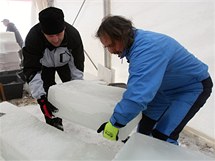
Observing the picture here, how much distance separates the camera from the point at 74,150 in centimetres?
99

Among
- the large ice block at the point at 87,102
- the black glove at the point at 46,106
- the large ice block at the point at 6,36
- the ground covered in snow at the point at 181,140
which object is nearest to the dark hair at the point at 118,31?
the large ice block at the point at 87,102

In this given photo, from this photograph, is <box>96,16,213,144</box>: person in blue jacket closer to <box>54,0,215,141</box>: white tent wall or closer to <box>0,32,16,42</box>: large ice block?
<box>54,0,215,141</box>: white tent wall

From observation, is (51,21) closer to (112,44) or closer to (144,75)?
(112,44)

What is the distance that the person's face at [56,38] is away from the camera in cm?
128

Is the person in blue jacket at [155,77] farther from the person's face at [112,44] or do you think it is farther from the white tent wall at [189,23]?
the white tent wall at [189,23]

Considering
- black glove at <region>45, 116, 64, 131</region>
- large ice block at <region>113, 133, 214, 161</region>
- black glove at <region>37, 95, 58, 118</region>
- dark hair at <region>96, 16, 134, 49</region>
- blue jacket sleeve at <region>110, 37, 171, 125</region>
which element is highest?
dark hair at <region>96, 16, 134, 49</region>

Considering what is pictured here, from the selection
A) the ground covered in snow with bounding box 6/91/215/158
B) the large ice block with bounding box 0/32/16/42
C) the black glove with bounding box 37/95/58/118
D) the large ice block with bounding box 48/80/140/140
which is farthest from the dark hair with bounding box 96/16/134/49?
the large ice block with bounding box 0/32/16/42

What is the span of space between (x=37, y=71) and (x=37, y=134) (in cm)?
50

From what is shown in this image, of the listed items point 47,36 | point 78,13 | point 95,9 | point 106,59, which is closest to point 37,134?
point 47,36

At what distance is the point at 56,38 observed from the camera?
1300 millimetres

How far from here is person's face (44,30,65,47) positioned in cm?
128

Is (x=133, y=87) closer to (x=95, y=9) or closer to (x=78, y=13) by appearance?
(x=95, y=9)

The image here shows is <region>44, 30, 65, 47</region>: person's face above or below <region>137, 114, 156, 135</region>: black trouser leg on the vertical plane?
above

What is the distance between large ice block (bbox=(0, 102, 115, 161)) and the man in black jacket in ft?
0.70
